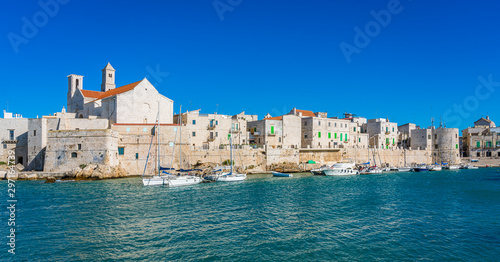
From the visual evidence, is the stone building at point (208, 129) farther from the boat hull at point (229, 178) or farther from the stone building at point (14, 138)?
the stone building at point (14, 138)

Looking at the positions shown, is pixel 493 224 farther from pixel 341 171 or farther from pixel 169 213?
pixel 341 171

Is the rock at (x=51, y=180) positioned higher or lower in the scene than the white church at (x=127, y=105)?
lower

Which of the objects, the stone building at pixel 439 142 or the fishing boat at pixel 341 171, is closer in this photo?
the fishing boat at pixel 341 171

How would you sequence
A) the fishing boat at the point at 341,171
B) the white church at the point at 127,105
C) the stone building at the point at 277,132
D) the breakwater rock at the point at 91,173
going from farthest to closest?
the stone building at the point at 277,132 → the fishing boat at the point at 341,171 → the white church at the point at 127,105 → the breakwater rock at the point at 91,173

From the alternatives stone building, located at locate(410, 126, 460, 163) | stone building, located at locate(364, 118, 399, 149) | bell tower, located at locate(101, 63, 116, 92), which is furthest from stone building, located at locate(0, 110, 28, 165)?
stone building, located at locate(410, 126, 460, 163)

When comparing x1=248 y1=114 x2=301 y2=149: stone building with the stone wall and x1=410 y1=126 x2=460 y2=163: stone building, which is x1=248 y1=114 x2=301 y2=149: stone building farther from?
x1=410 y1=126 x2=460 y2=163: stone building

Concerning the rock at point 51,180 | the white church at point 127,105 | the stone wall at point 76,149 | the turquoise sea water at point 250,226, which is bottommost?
the turquoise sea water at point 250,226

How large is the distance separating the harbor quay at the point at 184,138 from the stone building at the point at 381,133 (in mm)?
92

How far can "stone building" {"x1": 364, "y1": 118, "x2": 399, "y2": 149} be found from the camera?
6869cm

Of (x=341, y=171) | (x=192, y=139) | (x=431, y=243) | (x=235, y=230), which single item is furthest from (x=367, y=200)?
(x=192, y=139)

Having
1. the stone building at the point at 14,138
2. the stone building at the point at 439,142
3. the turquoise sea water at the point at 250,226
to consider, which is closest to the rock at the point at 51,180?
the turquoise sea water at the point at 250,226

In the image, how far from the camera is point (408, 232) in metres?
17.4

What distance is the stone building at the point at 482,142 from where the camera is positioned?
7350 cm

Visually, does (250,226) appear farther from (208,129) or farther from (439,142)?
(439,142)
